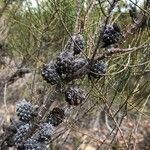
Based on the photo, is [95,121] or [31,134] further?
[95,121]

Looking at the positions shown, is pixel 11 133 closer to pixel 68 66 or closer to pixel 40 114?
pixel 40 114

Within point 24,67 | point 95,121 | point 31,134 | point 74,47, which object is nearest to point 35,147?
point 31,134

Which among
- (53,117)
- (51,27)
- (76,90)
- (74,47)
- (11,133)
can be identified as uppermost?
(51,27)

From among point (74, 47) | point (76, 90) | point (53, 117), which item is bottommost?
point (53, 117)

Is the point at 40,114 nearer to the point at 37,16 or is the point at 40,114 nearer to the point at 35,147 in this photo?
the point at 35,147

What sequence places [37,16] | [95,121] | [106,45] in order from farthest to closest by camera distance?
[95,121]
[37,16]
[106,45]

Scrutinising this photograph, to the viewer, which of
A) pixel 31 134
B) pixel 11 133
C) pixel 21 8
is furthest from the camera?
pixel 21 8

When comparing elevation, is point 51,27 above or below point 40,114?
above

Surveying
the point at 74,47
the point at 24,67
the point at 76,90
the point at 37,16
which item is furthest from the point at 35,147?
the point at 24,67

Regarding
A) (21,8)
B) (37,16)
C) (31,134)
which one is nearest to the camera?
(31,134)
